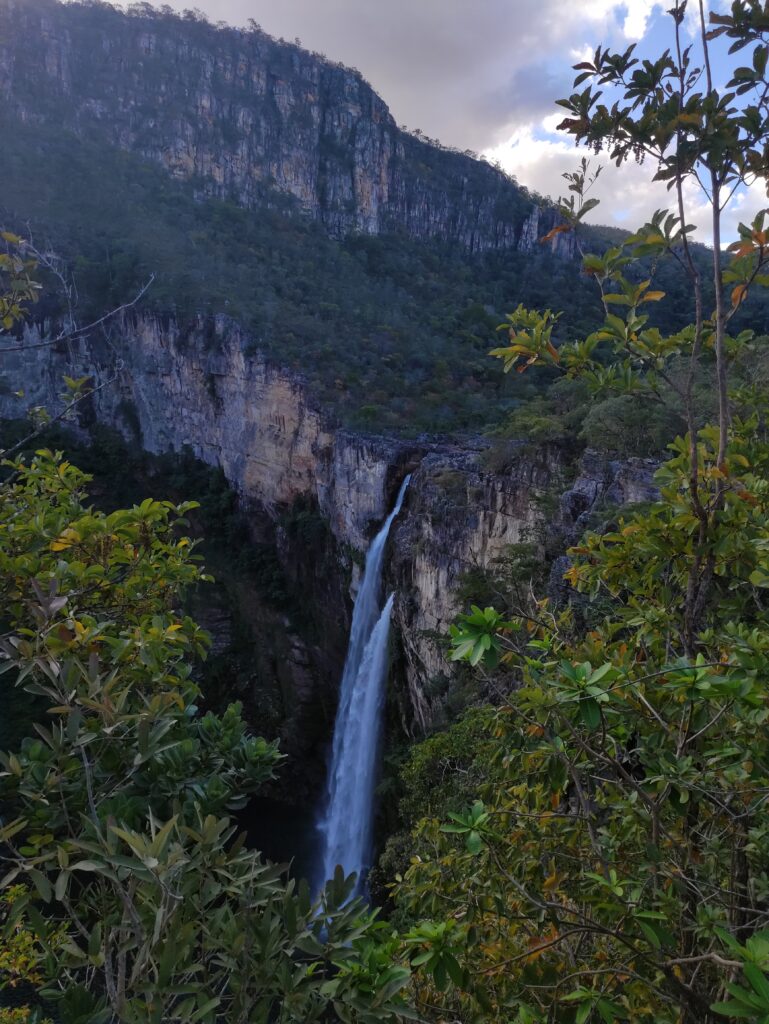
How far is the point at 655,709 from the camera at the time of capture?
6.32 ft

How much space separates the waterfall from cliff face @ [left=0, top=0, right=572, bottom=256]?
92.7 feet

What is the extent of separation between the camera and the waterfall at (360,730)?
13.2m

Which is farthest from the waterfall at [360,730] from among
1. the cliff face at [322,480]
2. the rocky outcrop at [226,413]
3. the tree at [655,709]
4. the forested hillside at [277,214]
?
the tree at [655,709]

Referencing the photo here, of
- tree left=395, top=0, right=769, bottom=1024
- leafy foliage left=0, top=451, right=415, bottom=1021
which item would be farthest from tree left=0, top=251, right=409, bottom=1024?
tree left=395, top=0, right=769, bottom=1024

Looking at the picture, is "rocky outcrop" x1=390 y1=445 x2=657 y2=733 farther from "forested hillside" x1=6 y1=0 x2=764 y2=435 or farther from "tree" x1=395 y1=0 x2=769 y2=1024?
"tree" x1=395 y1=0 x2=769 y2=1024

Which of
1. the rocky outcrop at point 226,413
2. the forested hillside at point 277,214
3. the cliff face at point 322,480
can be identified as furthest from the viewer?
the forested hillside at point 277,214

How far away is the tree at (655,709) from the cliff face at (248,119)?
1489 inches

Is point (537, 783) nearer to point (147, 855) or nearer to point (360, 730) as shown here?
point (147, 855)

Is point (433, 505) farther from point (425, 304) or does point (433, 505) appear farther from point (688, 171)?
point (425, 304)

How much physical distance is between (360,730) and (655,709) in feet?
42.7

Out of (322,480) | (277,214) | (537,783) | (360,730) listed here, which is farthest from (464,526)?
(277,214)

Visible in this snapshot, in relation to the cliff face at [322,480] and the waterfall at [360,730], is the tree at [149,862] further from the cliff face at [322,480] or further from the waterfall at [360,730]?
the waterfall at [360,730]

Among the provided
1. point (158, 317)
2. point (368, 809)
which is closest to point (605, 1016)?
point (368, 809)

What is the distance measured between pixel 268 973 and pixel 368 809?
12630 millimetres
